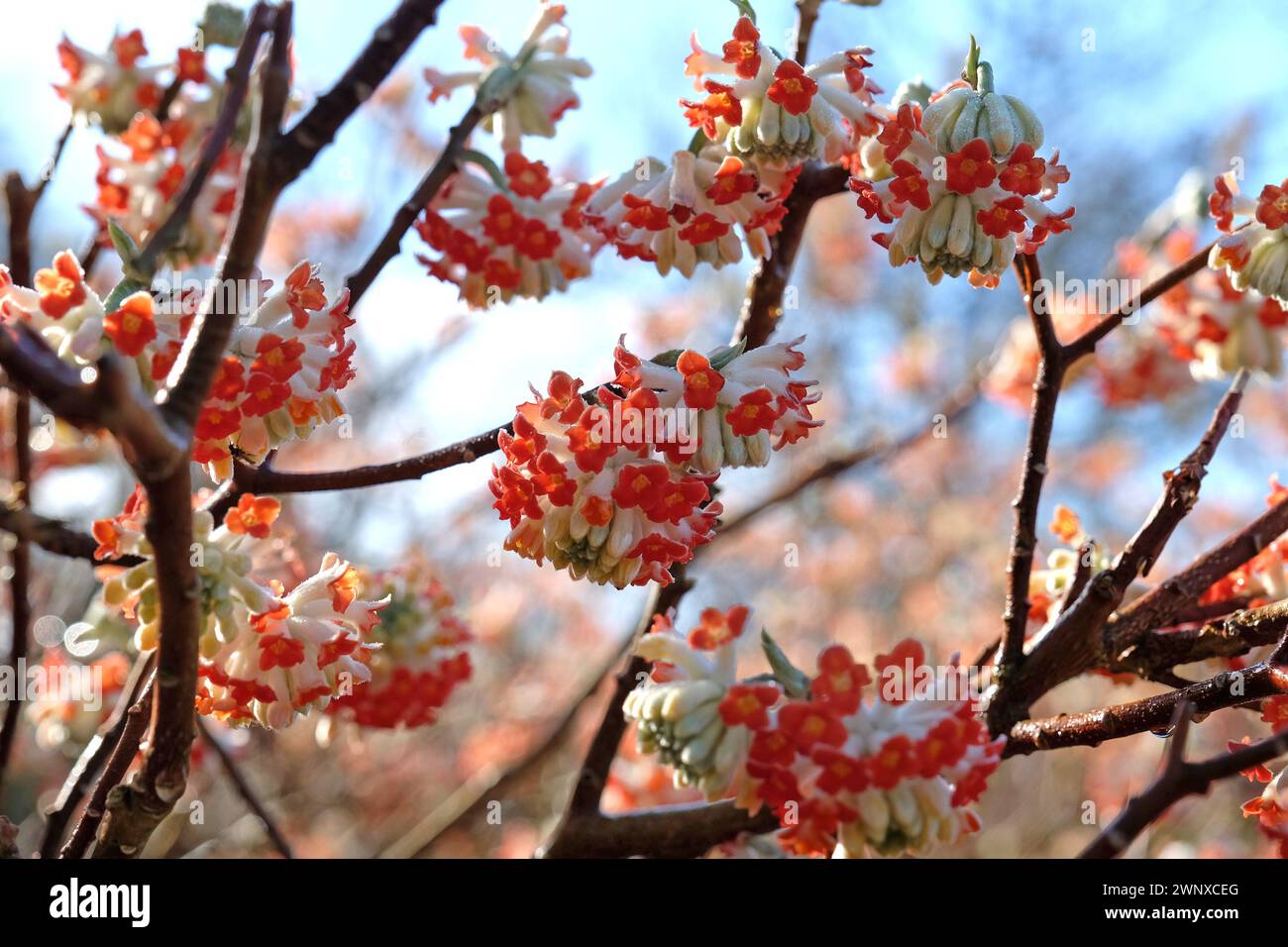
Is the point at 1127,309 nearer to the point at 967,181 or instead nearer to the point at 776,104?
the point at 967,181

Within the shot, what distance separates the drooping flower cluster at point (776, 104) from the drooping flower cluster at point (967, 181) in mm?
110

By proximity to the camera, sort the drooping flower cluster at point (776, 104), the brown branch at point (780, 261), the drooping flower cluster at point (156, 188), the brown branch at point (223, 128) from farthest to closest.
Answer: the drooping flower cluster at point (156, 188), the brown branch at point (780, 261), the drooping flower cluster at point (776, 104), the brown branch at point (223, 128)

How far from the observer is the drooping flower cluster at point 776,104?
169 cm

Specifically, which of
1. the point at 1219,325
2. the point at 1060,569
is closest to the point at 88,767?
the point at 1060,569

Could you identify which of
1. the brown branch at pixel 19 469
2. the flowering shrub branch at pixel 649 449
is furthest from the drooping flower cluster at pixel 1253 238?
the brown branch at pixel 19 469

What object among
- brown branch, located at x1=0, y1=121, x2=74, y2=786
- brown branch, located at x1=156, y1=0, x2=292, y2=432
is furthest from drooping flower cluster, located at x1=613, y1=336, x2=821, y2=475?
brown branch, located at x1=0, y1=121, x2=74, y2=786

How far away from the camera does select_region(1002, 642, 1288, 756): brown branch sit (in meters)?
1.44

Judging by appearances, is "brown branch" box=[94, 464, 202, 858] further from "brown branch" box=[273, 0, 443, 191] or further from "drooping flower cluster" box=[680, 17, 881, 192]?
"drooping flower cluster" box=[680, 17, 881, 192]

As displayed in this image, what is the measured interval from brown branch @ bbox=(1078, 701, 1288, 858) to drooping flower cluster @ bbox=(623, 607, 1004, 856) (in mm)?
218

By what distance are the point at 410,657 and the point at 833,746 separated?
155 centimetres

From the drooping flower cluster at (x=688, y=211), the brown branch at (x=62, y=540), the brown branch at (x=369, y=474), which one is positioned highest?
the drooping flower cluster at (x=688, y=211)

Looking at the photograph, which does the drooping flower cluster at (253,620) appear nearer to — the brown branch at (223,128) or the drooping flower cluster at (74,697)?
the brown branch at (223,128)
